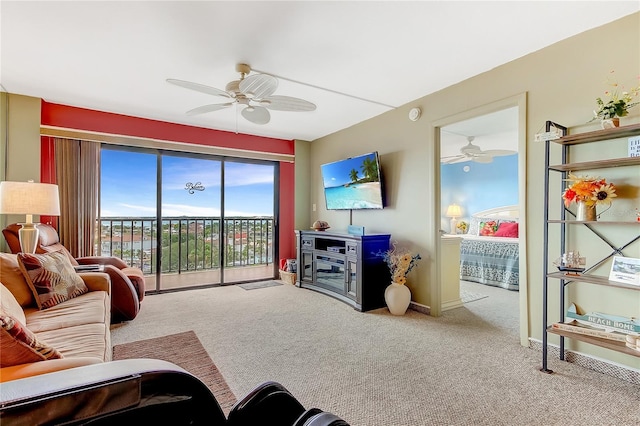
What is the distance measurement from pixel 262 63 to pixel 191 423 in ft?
8.72

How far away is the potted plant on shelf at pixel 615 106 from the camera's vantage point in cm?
195

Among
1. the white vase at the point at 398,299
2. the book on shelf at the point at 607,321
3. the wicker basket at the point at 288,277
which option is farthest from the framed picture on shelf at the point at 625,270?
the wicker basket at the point at 288,277

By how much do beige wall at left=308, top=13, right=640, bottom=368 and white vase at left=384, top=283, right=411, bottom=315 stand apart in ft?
0.72

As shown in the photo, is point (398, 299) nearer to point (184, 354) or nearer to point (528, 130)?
point (528, 130)

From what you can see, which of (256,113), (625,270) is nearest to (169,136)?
(256,113)

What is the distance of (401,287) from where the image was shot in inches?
134

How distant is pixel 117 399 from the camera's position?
25.7 inches

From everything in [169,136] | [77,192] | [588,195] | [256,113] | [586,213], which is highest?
[169,136]

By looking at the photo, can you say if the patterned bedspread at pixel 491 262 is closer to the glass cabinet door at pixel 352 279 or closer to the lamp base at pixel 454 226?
the lamp base at pixel 454 226

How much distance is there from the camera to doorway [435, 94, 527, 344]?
260cm

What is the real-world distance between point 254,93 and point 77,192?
2.76 metres

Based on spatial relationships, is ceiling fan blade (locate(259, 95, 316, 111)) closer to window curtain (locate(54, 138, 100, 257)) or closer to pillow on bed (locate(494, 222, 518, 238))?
window curtain (locate(54, 138, 100, 257))

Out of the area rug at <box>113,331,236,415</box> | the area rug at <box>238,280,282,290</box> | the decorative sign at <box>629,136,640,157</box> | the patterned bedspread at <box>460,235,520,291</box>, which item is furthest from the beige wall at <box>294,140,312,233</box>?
the decorative sign at <box>629,136,640,157</box>

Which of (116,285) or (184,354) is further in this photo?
(116,285)
